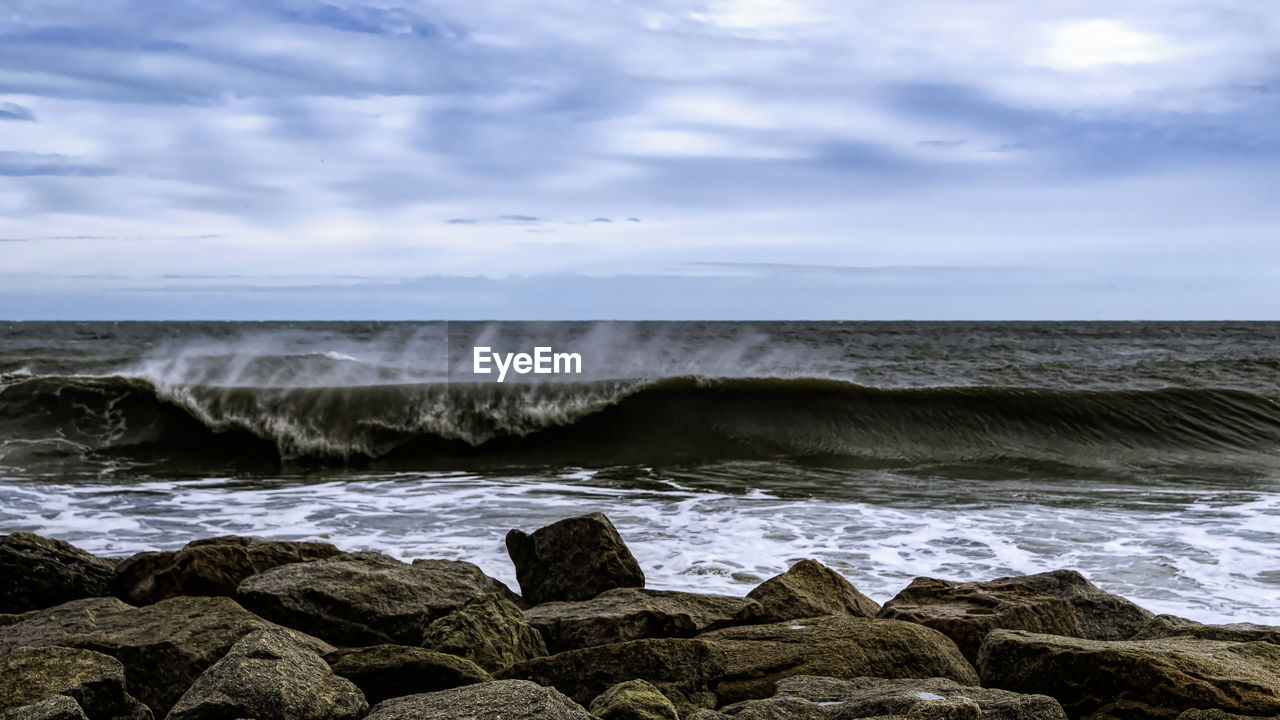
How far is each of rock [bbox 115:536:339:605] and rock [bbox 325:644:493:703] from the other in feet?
4.65

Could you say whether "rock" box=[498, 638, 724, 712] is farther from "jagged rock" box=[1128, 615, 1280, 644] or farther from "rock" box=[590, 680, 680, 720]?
"jagged rock" box=[1128, 615, 1280, 644]

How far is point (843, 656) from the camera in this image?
120 inches

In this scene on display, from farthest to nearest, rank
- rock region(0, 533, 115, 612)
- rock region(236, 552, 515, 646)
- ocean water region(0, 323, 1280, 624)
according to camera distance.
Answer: ocean water region(0, 323, 1280, 624), rock region(0, 533, 115, 612), rock region(236, 552, 515, 646)

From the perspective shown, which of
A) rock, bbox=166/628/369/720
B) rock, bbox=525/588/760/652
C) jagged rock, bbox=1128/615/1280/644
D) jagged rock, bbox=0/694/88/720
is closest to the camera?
jagged rock, bbox=0/694/88/720

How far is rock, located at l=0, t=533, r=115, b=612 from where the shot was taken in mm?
3947

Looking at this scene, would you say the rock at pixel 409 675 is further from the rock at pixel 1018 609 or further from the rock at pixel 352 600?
the rock at pixel 1018 609

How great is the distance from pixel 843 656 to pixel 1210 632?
1.35 m

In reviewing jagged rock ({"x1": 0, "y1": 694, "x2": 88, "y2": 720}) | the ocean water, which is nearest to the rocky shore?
jagged rock ({"x1": 0, "y1": 694, "x2": 88, "y2": 720})

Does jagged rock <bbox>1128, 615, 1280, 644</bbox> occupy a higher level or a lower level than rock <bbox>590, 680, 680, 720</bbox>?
lower

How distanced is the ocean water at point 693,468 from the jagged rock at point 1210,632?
886 millimetres

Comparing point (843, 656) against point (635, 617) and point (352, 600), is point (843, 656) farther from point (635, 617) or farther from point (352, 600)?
point (352, 600)

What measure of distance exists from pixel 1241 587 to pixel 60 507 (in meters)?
7.58

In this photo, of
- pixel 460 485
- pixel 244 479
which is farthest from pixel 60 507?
pixel 460 485

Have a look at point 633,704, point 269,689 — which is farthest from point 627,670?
point 269,689
